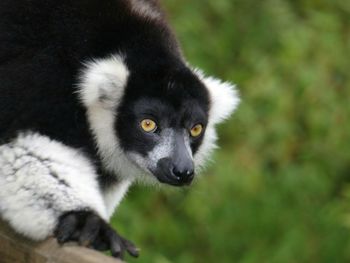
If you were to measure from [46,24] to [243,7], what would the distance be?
16.1 feet

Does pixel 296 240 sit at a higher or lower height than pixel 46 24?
higher

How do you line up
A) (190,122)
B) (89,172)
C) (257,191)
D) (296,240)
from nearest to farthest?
(89,172)
(190,122)
(296,240)
(257,191)

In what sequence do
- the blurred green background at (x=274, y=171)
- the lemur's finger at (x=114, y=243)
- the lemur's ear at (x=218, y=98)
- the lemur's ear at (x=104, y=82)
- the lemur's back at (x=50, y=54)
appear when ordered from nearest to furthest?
the lemur's finger at (x=114, y=243) < the lemur's back at (x=50, y=54) < the lemur's ear at (x=104, y=82) < the lemur's ear at (x=218, y=98) < the blurred green background at (x=274, y=171)

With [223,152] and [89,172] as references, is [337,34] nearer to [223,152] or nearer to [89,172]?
[223,152]

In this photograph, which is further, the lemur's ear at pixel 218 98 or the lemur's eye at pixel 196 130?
the lemur's ear at pixel 218 98

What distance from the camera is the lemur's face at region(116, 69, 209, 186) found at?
470 centimetres

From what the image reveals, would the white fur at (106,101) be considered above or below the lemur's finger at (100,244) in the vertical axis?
above

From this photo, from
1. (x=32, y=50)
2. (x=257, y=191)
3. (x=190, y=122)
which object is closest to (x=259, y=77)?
(x=257, y=191)

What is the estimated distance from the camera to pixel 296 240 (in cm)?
754

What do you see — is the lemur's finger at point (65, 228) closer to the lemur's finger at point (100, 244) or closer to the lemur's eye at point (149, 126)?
the lemur's finger at point (100, 244)

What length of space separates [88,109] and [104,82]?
0.16 meters

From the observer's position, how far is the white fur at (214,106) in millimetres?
5047

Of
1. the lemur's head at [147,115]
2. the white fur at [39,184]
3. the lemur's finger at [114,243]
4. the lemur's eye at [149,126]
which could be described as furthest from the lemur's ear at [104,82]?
the lemur's finger at [114,243]

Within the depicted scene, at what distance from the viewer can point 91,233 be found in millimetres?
4016
